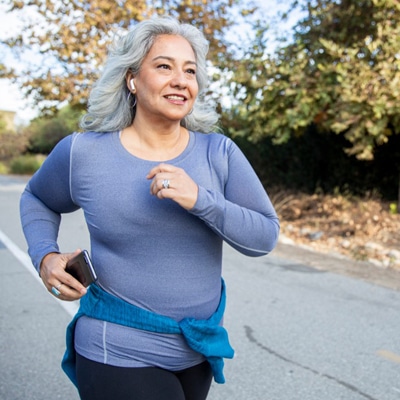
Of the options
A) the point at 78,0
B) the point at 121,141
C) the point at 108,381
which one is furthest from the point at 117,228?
the point at 78,0

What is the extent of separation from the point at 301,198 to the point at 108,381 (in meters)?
11.0

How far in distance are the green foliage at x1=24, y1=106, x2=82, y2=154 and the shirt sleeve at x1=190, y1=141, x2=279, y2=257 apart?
37701 mm

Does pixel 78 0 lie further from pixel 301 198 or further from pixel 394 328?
pixel 394 328

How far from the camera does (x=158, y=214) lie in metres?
1.66

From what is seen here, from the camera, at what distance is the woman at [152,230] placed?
64.6 inches

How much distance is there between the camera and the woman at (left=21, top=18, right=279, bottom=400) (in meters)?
1.64

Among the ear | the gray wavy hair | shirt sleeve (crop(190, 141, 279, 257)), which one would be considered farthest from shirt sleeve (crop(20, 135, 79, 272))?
shirt sleeve (crop(190, 141, 279, 257))

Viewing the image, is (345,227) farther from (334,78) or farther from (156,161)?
(156,161)

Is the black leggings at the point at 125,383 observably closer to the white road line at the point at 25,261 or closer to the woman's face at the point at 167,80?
the woman's face at the point at 167,80

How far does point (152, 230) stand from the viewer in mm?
1664

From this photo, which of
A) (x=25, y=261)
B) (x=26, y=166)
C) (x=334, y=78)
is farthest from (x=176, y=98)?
(x=26, y=166)

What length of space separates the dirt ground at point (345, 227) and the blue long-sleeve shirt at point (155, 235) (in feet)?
19.0

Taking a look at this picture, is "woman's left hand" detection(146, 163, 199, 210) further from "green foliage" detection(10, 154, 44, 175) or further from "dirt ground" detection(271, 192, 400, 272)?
"green foliage" detection(10, 154, 44, 175)

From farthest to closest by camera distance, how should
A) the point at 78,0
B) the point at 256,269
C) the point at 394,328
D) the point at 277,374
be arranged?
1. the point at 78,0
2. the point at 256,269
3. the point at 394,328
4. the point at 277,374
